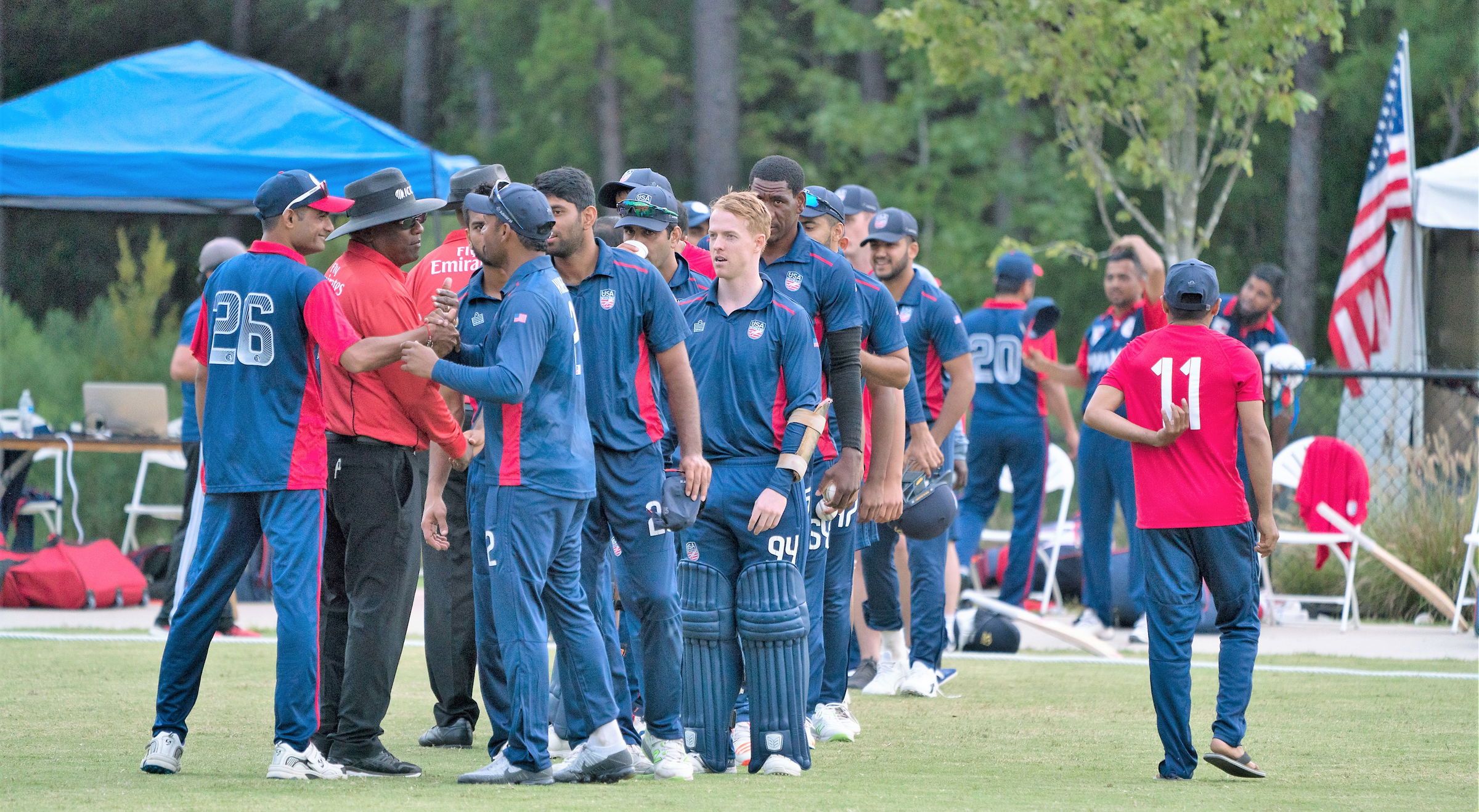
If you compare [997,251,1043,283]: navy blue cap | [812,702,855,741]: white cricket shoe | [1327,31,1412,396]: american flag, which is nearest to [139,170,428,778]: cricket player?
[812,702,855,741]: white cricket shoe

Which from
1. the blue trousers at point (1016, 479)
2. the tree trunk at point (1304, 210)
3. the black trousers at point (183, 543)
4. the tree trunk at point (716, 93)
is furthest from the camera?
the tree trunk at point (716, 93)

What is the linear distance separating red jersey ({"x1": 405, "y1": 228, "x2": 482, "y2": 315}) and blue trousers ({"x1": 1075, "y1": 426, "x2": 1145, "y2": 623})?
4.81m

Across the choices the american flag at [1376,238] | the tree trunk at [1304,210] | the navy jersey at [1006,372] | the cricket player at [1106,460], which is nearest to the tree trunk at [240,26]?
the tree trunk at [1304,210]

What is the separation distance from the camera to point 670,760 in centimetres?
560

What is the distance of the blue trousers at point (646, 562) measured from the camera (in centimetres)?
563

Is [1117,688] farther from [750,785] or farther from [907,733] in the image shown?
[750,785]

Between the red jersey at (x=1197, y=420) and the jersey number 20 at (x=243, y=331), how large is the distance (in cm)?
304

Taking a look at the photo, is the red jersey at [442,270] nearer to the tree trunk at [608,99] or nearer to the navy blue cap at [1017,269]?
the navy blue cap at [1017,269]

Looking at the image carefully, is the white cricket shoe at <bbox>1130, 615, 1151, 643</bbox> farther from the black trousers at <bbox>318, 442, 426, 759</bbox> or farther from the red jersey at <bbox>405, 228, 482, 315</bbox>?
the black trousers at <bbox>318, 442, 426, 759</bbox>

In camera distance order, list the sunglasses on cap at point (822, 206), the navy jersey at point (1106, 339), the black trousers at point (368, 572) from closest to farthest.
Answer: the black trousers at point (368, 572)
the sunglasses on cap at point (822, 206)
the navy jersey at point (1106, 339)

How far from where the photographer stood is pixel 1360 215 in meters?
14.9

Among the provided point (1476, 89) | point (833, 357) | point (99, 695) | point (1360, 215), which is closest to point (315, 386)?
point (833, 357)

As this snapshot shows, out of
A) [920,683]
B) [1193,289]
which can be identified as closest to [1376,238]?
[920,683]

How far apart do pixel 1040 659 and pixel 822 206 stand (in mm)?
3805
